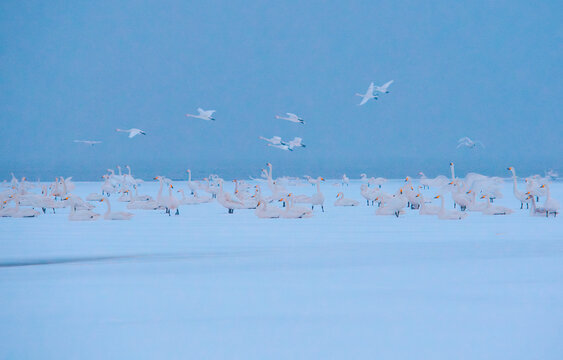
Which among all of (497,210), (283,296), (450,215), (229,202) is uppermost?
(229,202)

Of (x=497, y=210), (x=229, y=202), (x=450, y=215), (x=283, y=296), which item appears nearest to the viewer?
(x=283, y=296)

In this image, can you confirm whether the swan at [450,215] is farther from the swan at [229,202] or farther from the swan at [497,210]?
the swan at [229,202]

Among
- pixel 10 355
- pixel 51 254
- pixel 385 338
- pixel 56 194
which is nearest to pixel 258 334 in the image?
pixel 385 338

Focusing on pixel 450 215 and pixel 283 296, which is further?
pixel 450 215

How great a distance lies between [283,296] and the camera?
21.9ft

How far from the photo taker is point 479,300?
639 centimetres

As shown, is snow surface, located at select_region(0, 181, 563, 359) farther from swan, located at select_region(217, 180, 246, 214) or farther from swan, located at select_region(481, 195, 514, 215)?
swan, located at select_region(217, 180, 246, 214)

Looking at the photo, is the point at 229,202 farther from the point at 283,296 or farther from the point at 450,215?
the point at 283,296

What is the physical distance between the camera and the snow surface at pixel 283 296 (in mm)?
5109

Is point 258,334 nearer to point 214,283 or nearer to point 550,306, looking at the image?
point 214,283

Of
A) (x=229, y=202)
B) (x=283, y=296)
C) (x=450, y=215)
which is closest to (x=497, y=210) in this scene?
(x=450, y=215)

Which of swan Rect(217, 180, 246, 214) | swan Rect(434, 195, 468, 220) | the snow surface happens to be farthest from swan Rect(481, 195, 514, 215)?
swan Rect(217, 180, 246, 214)

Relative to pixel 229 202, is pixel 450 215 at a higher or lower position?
lower

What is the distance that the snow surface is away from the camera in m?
5.11
